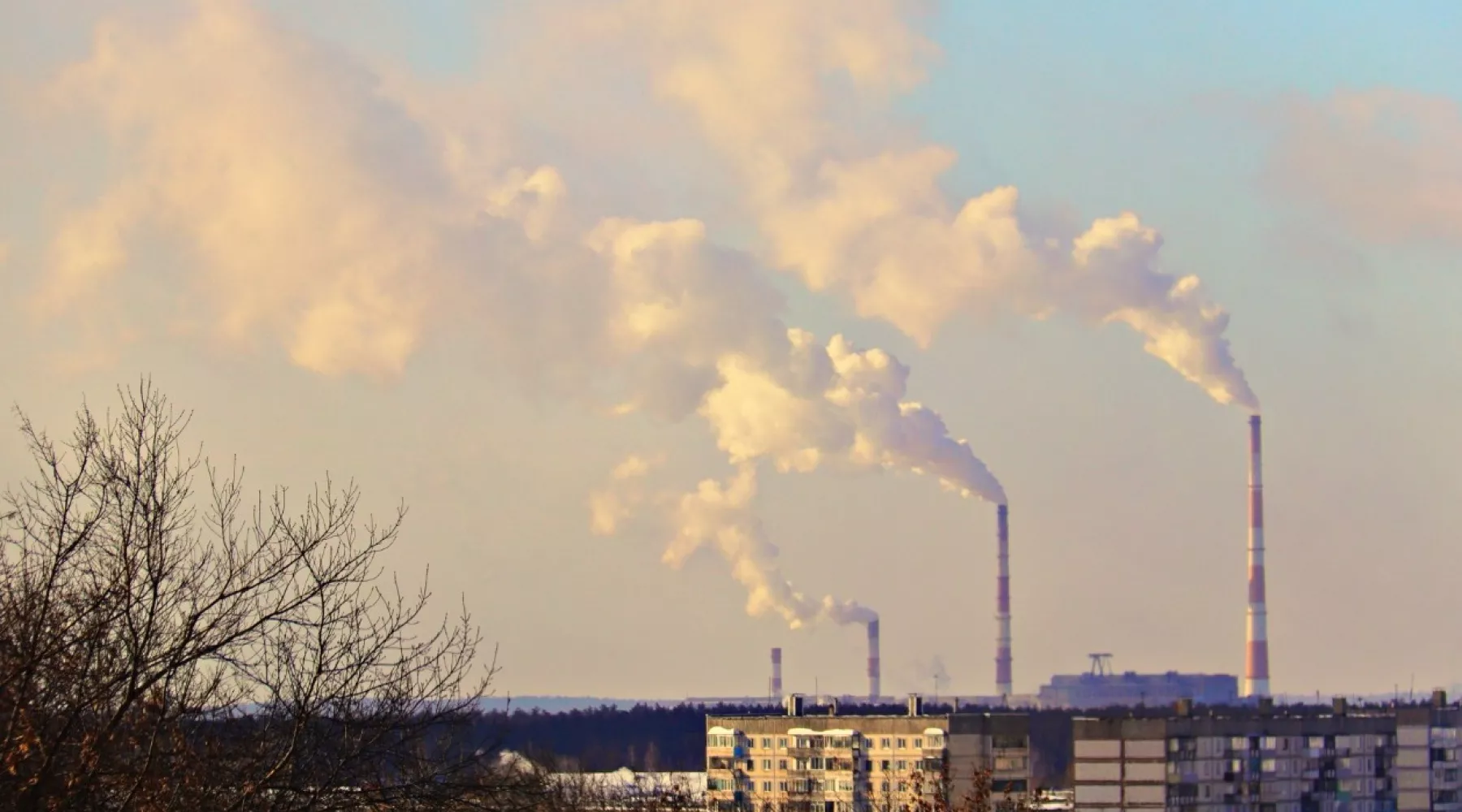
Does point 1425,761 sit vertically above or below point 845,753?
below

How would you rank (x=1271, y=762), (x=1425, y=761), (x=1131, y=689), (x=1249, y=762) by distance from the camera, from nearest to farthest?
(x=1249, y=762) < (x=1271, y=762) < (x=1425, y=761) < (x=1131, y=689)

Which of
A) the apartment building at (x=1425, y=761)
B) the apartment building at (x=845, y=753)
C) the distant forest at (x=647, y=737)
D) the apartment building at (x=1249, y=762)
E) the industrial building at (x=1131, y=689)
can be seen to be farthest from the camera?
the industrial building at (x=1131, y=689)

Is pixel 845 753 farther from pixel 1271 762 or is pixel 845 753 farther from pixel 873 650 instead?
pixel 873 650

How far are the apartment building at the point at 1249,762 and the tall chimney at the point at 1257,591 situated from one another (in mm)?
32341

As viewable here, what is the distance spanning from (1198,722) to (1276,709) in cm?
1676

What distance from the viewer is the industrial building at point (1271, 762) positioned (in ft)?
194

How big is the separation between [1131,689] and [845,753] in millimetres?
105058

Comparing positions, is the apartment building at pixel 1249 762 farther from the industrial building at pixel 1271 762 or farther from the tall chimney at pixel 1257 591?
the tall chimney at pixel 1257 591

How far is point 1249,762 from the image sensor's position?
60625mm

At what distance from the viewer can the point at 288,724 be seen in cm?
1132

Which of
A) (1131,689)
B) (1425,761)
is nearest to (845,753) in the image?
(1425,761)

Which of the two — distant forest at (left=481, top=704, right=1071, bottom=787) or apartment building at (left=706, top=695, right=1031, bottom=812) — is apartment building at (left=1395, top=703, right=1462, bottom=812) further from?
distant forest at (left=481, top=704, right=1071, bottom=787)

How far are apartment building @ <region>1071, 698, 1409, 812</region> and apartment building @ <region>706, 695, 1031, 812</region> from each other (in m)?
3.47

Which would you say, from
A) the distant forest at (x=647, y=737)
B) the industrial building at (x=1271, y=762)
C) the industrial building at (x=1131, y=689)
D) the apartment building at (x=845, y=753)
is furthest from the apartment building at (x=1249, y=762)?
the industrial building at (x=1131, y=689)
